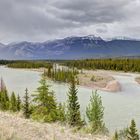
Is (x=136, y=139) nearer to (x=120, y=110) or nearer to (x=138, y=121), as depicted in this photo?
(x=138, y=121)

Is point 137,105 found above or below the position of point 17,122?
below

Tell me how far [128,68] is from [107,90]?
233 ft

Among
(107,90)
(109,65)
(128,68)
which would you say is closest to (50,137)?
(107,90)

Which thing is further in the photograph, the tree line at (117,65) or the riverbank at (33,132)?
the tree line at (117,65)

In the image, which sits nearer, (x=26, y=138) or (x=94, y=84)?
(x=26, y=138)

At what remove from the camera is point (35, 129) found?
9.38 meters

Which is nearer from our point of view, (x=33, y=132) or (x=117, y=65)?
(x=33, y=132)

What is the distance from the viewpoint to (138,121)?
143 ft

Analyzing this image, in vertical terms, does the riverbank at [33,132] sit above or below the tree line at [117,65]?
above

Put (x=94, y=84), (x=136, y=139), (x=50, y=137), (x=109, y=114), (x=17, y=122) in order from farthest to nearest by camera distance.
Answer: (x=94, y=84) → (x=109, y=114) → (x=136, y=139) → (x=17, y=122) → (x=50, y=137)

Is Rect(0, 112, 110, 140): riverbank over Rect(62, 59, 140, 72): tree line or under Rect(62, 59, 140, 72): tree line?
over

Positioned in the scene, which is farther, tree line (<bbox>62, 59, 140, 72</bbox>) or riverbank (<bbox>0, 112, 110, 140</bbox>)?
tree line (<bbox>62, 59, 140, 72</bbox>)

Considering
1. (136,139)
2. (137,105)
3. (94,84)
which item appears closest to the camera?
(136,139)

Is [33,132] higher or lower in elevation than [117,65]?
higher
